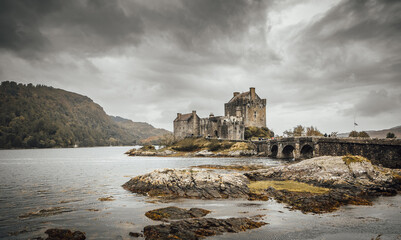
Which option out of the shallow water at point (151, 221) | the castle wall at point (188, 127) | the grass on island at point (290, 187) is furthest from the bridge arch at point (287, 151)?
the shallow water at point (151, 221)

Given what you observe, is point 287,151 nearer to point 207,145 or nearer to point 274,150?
point 274,150

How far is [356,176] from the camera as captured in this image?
23.0 m

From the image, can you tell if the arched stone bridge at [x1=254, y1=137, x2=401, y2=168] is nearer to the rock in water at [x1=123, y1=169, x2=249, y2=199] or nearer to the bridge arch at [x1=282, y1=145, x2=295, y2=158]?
the bridge arch at [x1=282, y1=145, x2=295, y2=158]

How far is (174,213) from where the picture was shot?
14.7 metres

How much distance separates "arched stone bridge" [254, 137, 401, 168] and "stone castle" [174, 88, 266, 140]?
16.7 metres

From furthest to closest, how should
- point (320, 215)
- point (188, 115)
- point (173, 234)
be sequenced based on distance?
point (188, 115) < point (320, 215) < point (173, 234)

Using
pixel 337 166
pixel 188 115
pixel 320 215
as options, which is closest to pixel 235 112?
pixel 188 115

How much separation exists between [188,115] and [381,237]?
96348 mm

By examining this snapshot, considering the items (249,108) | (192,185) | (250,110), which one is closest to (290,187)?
(192,185)

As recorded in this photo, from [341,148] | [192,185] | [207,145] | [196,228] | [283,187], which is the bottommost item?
[196,228]

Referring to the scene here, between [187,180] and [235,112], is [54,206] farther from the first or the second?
[235,112]

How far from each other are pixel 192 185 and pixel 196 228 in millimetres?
8992

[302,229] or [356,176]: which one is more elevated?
[356,176]

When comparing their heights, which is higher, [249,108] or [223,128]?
[249,108]
